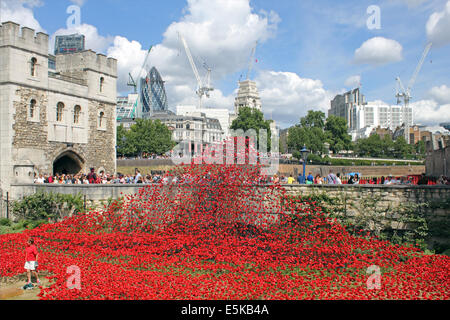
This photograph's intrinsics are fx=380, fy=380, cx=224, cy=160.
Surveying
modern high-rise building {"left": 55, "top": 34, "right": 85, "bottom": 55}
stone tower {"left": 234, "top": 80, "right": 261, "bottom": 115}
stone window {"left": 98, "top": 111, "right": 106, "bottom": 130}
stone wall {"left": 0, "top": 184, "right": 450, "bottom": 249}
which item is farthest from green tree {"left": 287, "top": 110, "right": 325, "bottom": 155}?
modern high-rise building {"left": 55, "top": 34, "right": 85, "bottom": 55}

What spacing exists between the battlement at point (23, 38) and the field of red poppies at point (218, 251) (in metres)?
11.7

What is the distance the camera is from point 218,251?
1239 centimetres

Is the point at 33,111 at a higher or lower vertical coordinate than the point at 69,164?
higher

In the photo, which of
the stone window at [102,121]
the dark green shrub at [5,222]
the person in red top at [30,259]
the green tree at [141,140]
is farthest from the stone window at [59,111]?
the green tree at [141,140]

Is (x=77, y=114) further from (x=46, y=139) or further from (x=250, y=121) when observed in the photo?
(x=250, y=121)

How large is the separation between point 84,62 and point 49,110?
16.9 ft

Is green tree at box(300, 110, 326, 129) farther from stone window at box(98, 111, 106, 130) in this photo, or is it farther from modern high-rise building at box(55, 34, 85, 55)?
modern high-rise building at box(55, 34, 85, 55)

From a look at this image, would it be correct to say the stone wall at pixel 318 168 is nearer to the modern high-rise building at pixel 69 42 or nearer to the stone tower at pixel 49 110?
the stone tower at pixel 49 110

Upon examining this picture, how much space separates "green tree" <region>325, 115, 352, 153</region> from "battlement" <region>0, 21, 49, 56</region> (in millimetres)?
70983

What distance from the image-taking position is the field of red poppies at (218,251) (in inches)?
373

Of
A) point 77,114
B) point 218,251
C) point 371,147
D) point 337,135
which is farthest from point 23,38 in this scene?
point 371,147

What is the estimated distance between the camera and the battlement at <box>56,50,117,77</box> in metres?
27.1
